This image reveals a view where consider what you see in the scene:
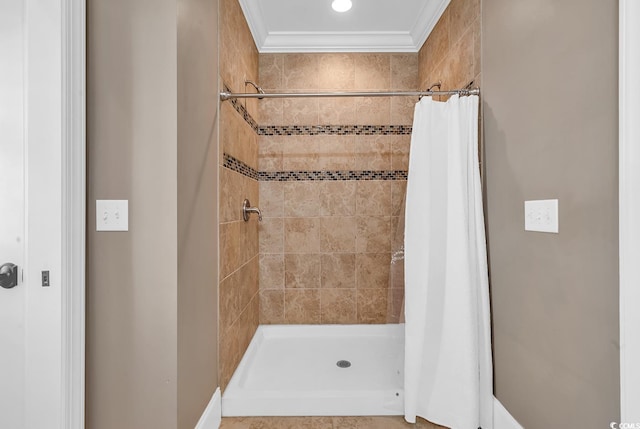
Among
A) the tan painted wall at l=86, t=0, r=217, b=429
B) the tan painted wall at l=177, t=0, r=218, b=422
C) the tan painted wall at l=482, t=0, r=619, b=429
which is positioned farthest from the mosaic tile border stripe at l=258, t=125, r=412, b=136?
the tan painted wall at l=86, t=0, r=217, b=429

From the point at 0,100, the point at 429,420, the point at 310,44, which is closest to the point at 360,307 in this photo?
the point at 429,420

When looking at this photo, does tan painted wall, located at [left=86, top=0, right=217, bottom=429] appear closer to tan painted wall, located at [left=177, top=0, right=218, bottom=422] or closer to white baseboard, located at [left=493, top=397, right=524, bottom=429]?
tan painted wall, located at [left=177, top=0, right=218, bottom=422]

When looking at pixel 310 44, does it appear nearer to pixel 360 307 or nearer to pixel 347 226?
pixel 347 226

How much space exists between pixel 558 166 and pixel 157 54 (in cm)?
154

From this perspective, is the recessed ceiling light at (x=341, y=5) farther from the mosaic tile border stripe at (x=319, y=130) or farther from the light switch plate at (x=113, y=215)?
the light switch plate at (x=113, y=215)

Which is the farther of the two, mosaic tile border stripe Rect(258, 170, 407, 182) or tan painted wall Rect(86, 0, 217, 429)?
mosaic tile border stripe Rect(258, 170, 407, 182)

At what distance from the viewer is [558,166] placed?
3.88ft

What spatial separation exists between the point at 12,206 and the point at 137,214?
43 centimetres

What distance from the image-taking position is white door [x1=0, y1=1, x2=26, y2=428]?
1188mm

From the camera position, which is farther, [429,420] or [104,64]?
[429,420]

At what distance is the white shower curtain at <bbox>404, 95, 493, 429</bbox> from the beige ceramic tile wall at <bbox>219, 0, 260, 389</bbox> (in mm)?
984

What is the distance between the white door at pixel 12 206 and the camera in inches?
46.8

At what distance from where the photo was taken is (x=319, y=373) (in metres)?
2.14
